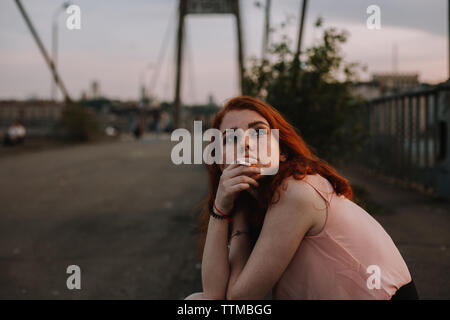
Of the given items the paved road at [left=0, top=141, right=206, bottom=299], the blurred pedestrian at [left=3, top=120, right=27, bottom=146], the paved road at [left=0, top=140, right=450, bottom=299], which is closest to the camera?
the paved road at [left=0, top=140, right=450, bottom=299]

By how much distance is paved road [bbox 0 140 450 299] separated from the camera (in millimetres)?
3334

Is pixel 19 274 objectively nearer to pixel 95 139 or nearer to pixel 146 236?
pixel 146 236

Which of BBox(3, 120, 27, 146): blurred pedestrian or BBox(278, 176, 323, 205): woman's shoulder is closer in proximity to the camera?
BBox(278, 176, 323, 205): woman's shoulder

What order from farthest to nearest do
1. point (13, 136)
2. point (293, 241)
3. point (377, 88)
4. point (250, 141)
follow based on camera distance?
point (377, 88), point (13, 136), point (250, 141), point (293, 241)

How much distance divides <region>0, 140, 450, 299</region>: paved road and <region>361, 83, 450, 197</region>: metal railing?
37 cm

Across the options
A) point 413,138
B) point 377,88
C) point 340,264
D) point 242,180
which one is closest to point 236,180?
point 242,180

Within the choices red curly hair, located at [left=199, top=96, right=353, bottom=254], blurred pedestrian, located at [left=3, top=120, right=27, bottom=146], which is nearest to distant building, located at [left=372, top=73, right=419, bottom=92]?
red curly hair, located at [left=199, top=96, right=353, bottom=254]

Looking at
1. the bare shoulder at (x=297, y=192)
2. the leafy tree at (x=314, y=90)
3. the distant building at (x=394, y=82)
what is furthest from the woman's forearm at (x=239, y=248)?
the distant building at (x=394, y=82)

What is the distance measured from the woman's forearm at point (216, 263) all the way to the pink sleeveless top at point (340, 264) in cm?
17

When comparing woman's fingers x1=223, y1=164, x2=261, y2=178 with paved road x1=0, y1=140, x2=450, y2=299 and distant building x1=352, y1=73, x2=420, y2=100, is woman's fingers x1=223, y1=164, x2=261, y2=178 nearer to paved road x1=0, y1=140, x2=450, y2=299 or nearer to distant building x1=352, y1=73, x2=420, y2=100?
paved road x1=0, y1=140, x2=450, y2=299

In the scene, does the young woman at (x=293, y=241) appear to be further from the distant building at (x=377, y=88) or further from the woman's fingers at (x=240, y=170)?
the distant building at (x=377, y=88)

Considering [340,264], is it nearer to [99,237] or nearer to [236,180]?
[236,180]

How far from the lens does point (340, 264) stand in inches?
52.8

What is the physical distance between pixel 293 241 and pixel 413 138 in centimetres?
664
